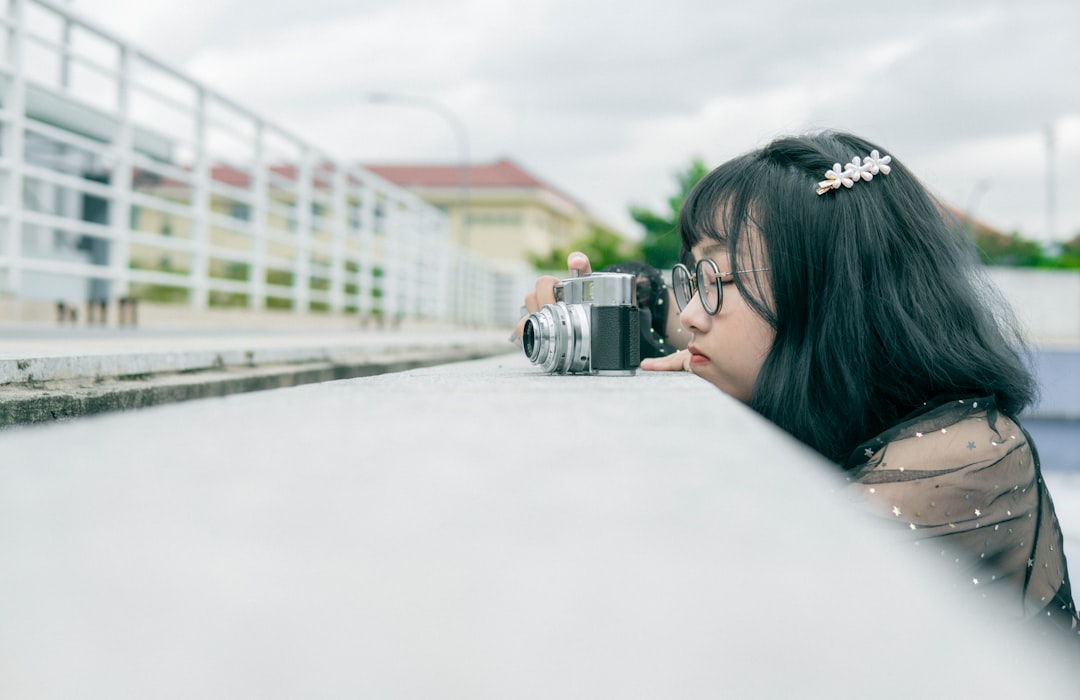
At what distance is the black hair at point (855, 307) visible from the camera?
1514mm

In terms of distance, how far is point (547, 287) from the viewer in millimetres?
2070

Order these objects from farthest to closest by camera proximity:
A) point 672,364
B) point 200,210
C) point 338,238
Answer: point 338,238, point 200,210, point 672,364

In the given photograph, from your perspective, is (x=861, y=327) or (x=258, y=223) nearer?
(x=861, y=327)

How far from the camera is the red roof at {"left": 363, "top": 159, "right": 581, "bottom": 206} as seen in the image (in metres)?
39.9

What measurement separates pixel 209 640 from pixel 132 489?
0.22 m

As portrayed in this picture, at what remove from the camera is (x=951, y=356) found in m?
1.50

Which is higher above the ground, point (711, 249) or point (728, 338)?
point (711, 249)

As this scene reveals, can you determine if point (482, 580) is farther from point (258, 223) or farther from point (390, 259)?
point (390, 259)

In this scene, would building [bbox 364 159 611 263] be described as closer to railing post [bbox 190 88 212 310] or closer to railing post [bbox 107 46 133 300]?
railing post [bbox 190 88 212 310]

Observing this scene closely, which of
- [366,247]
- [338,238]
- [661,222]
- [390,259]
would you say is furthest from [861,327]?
[661,222]

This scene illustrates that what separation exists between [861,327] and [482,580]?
1.06m

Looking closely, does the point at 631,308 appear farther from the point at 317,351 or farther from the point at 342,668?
the point at 317,351

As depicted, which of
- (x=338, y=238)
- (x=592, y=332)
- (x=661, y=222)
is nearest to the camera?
(x=592, y=332)

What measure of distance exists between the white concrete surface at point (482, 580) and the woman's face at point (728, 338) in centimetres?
84
